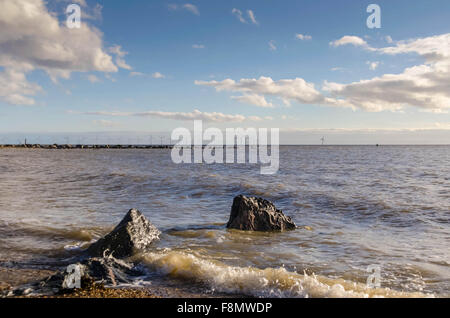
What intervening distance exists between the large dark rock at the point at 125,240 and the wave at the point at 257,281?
1.09 metres

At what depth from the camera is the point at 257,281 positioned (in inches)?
253

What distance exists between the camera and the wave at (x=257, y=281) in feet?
19.9

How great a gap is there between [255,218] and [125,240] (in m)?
4.53

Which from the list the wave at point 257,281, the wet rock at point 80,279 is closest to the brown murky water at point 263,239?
the wave at point 257,281

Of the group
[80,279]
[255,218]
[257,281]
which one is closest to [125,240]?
[80,279]

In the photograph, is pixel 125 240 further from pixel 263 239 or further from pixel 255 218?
pixel 255 218

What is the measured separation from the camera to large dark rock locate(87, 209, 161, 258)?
8.12m

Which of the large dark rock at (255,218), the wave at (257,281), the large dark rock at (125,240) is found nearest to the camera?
the wave at (257,281)

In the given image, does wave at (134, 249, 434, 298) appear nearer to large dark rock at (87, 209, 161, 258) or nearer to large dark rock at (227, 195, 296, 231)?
large dark rock at (87, 209, 161, 258)

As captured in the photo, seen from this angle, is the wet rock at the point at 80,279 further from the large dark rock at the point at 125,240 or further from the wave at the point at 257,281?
the large dark rock at the point at 125,240

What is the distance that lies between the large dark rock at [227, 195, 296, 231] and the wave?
3716 millimetres

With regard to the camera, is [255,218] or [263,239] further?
[255,218]

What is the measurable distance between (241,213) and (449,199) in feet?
41.7
